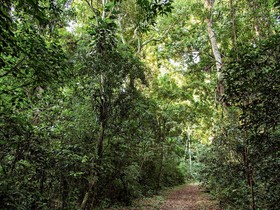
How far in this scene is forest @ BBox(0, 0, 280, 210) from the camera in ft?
10.5

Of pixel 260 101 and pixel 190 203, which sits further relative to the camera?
pixel 190 203

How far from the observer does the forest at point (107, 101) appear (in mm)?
3193

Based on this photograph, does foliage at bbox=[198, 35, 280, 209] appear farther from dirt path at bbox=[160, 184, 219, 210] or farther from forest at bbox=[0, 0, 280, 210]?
dirt path at bbox=[160, 184, 219, 210]

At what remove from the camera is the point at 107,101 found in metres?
6.28

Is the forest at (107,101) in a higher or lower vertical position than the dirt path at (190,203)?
higher

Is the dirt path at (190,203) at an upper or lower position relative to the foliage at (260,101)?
lower

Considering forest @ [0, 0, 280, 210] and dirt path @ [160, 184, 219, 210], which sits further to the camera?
dirt path @ [160, 184, 219, 210]

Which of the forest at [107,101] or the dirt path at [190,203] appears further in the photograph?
the dirt path at [190,203]

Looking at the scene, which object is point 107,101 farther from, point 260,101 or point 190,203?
point 190,203

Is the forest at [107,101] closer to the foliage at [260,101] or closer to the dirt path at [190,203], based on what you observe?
the foliage at [260,101]

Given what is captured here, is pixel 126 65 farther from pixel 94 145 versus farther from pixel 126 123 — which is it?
pixel 94 145

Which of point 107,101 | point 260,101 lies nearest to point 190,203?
point 107,101

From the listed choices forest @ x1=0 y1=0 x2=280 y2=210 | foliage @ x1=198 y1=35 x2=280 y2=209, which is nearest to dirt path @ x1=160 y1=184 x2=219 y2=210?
forest @ x1=0 y1=0 x2=280 y2=210

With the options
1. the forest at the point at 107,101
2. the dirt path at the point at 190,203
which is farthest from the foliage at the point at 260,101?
the dirt path at the point at 190,203
